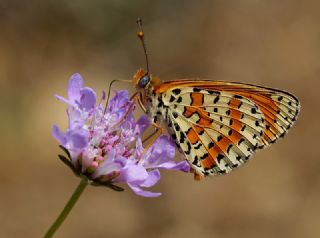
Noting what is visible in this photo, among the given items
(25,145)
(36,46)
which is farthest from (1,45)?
(25,145)

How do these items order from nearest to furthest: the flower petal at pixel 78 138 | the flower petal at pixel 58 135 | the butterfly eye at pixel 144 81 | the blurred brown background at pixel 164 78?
1. the flower petal at pixel 58 135
2. the flower petal at pixel 78 138
3. the butterfly eye at pixel 144 81
4. the blurred brown background at pixel 164 78

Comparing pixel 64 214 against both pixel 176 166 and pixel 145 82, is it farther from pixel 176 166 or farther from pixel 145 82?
pixel 145 82

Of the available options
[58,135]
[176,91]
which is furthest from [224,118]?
[58,135]

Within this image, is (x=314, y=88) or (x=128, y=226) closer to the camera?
(x=128, y=226)

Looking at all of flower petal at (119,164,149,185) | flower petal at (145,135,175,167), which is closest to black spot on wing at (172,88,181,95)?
flower petal at (145,135,175,167)

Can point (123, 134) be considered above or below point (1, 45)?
below

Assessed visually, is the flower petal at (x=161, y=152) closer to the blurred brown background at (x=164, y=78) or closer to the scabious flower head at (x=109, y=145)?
the scabious flower head at (x=109, y=145)

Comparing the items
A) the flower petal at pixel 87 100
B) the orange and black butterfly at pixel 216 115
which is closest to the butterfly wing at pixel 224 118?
the orange and black butterfly at pixel 216 115

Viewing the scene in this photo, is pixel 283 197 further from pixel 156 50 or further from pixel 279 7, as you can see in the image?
pixel 279 7
